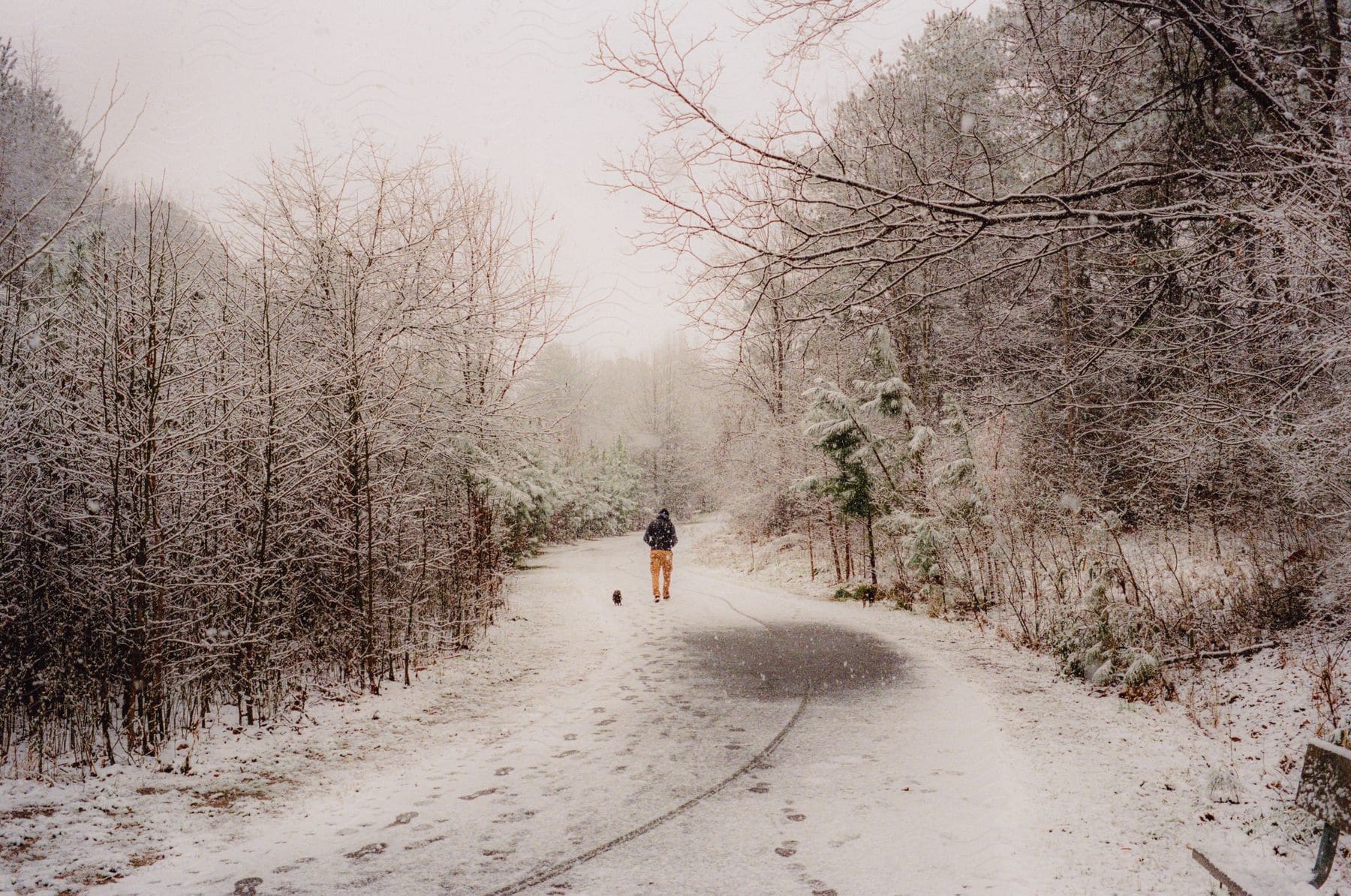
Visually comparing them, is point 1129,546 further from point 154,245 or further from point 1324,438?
point 154,245

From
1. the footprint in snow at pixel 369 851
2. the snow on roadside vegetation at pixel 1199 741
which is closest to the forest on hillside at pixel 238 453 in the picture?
the footprint in snow at pixel 369 851

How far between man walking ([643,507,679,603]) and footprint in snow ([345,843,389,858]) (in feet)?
38.8

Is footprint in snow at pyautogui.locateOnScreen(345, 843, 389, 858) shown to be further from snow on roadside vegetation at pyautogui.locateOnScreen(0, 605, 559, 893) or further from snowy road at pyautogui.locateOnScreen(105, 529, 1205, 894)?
snow on roadside vegetation at pyautogui.locateOnScreen(0, 605, 559, 893)

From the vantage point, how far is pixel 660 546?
1688 centimetres

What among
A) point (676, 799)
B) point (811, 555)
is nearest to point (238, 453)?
point (676, 799)

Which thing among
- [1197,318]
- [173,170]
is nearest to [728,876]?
[1197,318]

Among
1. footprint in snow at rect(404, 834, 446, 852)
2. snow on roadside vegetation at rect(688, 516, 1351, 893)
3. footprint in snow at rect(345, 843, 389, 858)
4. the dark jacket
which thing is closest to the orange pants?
the dark jacket

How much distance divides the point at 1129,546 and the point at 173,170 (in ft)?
60.3

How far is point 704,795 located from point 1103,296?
6.22 metres

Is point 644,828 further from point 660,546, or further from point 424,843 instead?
point 660,546

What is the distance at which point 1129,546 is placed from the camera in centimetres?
1598

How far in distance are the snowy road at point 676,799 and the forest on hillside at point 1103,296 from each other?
129 inches

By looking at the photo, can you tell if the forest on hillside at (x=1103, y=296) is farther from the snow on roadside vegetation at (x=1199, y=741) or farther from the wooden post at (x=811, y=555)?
the wooden post at (x=811, y=555)

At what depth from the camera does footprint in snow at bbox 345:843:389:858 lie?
4.68 m
